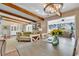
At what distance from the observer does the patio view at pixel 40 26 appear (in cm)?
139

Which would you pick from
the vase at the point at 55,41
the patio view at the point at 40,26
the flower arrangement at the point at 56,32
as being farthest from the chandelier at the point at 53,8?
the vase at the point at 55,41

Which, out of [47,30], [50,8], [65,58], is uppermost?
[50,8]

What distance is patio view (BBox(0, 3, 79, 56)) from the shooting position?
139cm

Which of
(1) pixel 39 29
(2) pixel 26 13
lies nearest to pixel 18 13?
(2) pixel 26 13

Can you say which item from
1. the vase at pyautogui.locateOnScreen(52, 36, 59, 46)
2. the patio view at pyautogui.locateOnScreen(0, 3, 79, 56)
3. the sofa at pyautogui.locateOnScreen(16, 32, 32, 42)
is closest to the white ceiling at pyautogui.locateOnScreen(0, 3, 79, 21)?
the patio view at pyautogui.locateOnScreen(0, 3, 79, 56)

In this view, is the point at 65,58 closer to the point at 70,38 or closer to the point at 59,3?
the point at 70,38

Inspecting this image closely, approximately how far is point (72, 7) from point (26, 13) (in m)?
0.67

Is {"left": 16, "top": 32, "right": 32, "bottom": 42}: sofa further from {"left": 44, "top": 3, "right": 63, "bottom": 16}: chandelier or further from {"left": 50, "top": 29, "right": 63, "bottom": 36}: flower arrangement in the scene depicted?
{"left": 44, "top": 3, "right": 63, "bottom": 16}: chandelier

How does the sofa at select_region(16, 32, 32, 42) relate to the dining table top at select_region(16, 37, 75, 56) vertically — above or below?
above

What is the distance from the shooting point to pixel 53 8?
1.63 meters

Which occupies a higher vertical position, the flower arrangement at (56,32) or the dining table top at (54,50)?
the flower arrangement at (56,32)

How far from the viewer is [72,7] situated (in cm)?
139

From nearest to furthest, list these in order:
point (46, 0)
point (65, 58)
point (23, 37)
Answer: point (65, 58) < point (46, 0) < point (23, 37)

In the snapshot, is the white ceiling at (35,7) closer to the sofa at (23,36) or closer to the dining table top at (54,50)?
the sofa at (23,36)
